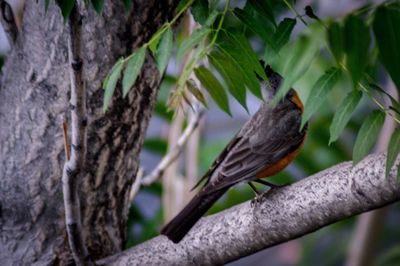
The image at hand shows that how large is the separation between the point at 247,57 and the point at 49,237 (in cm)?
85

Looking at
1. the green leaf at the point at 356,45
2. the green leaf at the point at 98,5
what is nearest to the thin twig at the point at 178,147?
the green leaf at the point at 98,5

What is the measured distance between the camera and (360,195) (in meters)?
1.55

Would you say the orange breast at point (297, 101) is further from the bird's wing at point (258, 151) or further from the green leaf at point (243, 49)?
the green leaf at point (243, 49)

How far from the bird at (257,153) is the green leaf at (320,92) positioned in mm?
645

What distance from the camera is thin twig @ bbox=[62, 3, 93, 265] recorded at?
1.45m

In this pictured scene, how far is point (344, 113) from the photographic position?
4.56 feet

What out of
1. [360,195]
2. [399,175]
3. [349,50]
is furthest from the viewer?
[360,195]

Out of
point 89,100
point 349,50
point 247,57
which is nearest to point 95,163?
point 89,100

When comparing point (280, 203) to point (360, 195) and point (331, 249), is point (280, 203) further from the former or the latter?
point (331, 249)

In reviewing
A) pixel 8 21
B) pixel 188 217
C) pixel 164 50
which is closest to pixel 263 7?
pixel 164 50

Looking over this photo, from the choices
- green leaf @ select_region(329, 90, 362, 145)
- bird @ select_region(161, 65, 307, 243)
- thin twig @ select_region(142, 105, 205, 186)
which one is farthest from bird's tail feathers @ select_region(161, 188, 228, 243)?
green leaf @ select_region(329, 90, 362, 145)

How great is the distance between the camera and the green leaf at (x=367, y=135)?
141cm

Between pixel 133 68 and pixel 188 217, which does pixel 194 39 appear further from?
pixel 188 217

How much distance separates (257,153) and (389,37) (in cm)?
118
